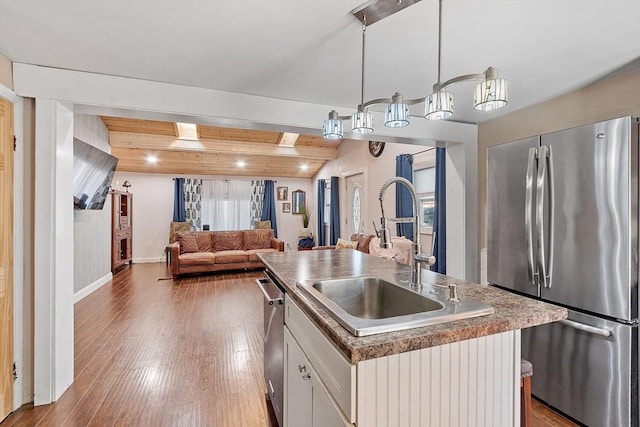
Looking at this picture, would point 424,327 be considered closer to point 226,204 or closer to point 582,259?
point 582,259

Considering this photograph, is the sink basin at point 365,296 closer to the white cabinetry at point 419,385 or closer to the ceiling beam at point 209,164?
the white cabinetry at point 419,385

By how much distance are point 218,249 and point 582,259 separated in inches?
237

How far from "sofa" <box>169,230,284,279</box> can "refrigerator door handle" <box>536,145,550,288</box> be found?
4196 mm

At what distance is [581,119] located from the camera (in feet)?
7.70

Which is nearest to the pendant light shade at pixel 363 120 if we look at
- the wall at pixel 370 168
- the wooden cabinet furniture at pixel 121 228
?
the wall at pixel 370 168

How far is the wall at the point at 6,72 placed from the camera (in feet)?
6.07

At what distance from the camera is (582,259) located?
1.73 meters

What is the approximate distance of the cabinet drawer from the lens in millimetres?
854

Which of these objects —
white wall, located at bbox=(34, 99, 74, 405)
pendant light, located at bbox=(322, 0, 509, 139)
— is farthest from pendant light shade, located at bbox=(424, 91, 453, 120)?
white wall, located at bbox=(34, 99, 74, 405)

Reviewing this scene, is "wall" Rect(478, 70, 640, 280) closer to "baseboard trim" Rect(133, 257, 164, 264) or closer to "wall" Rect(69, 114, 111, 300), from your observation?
"wall" Rect(69, 114, 111, 300)

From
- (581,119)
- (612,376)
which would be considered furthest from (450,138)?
(612,376)

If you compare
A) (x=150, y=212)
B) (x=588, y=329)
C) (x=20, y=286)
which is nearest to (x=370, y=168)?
(x=588, y=329)

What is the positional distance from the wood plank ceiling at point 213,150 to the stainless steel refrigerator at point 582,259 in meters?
4.22

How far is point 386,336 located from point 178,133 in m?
5.75
